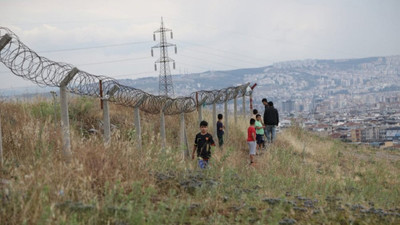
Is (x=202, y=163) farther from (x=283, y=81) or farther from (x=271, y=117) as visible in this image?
(x=283, y=81)

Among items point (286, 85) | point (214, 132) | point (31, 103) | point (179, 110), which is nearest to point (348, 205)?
point (179, 110)

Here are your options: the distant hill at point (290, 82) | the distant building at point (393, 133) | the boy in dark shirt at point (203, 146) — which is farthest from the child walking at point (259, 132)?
the distant hill at point (290, 82)

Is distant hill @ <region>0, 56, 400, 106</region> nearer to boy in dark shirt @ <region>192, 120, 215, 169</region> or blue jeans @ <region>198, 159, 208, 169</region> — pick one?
boy in dark shirt @ <region>192, 120, 215, 169</region>

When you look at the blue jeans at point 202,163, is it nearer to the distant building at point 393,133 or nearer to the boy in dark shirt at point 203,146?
the boy in dark shirt at point 203,146

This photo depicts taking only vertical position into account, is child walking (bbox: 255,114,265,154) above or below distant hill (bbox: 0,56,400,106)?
below

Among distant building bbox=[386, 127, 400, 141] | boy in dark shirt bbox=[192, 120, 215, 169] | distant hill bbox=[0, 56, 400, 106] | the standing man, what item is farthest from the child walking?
distant hill bbox=[0, 56, 400, 106]

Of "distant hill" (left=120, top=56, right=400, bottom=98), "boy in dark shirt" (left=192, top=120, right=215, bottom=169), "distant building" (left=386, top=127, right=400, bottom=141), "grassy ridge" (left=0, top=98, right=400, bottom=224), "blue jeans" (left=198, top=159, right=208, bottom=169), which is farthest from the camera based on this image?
"distant hill" (left=120, top=56, right=400, bottom=98)

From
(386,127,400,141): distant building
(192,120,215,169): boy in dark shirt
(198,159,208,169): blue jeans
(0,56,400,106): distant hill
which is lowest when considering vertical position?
(386,127,400,141): distant building

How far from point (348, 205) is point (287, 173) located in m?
4.57

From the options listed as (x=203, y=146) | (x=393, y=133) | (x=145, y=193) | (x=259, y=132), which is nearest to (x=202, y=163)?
(x=203, y=146)

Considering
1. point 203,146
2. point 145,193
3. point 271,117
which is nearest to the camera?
point 145,193

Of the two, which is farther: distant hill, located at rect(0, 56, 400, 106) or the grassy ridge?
distant hill, located at rect(0, 56, 400, 106)

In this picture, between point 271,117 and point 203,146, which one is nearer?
point 203,146

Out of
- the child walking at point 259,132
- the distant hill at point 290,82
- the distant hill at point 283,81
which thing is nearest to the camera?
the child walking at point 259,132
